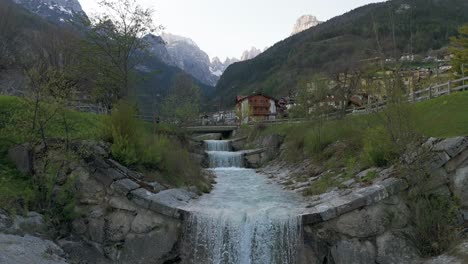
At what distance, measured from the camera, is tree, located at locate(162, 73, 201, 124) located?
142ft

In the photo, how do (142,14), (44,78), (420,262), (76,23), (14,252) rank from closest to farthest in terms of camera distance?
1. (14,252)
2. (420,262)
3. (44,78)
4. (142,14)
5. (76,23)

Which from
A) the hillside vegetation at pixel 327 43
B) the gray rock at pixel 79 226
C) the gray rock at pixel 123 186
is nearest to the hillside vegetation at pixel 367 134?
the gray rock at pixel 123 186

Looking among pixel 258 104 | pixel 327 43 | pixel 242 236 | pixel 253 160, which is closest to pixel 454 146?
pixel 242 236

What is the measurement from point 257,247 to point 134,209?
4.66 m

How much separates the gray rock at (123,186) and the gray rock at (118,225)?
76 centimetres

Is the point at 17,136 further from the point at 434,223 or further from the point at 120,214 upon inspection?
the point at 434,223

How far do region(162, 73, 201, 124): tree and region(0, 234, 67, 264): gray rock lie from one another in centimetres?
3082

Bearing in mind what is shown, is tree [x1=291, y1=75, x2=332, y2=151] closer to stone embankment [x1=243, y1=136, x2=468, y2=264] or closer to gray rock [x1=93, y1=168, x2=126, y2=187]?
stone embankment [x1=243, y1=136, x2=468, y2=264]

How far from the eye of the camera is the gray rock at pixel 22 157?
44.7 feet

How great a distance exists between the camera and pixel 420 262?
10547 millimetres

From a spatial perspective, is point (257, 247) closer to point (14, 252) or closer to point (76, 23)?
point (14, 252)

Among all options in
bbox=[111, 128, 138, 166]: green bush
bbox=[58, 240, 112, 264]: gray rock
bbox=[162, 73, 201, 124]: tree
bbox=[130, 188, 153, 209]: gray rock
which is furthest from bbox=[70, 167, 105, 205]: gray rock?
bbox=[162, 73, 201, 124]: tree

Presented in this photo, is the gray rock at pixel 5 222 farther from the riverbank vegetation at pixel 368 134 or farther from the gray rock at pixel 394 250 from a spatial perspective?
the riverbank vegetation at pixel 368 134

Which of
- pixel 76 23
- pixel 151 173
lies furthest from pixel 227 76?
pixel 151 173
